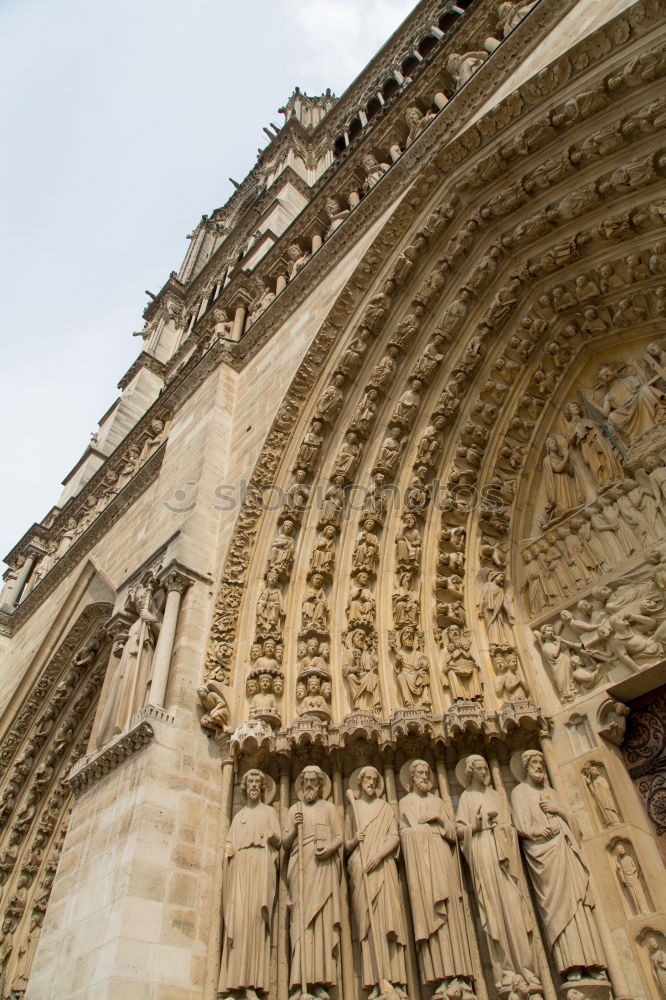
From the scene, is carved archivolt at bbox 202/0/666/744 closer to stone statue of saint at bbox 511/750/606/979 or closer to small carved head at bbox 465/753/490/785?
small carved head at bbox 465/753/490/785

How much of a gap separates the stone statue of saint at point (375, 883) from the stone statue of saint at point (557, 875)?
2.47 feet

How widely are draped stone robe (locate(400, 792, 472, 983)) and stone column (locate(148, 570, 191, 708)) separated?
188 cm

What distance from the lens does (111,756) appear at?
183 inches

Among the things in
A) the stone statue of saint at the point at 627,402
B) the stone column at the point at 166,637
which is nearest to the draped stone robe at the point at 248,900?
the stone column at the point at 166,637

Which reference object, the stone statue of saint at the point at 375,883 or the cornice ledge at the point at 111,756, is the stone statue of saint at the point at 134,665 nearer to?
the cornice ledge at the point at 111,756

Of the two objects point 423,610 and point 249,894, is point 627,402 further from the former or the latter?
point 249,894

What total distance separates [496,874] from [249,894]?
138 centimetres

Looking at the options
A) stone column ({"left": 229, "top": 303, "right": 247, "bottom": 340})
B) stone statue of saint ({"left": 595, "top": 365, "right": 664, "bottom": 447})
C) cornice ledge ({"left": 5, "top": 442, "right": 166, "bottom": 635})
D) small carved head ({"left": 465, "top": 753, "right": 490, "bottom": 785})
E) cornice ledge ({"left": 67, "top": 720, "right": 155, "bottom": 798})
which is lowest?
small carved head ({"left": 465, "top": 753, "right": 490, "bottom": 785})

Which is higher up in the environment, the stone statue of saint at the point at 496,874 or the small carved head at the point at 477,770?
the small carved head at the point at 477,770

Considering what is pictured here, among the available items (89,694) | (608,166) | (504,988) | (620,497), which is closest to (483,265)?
(608,166)

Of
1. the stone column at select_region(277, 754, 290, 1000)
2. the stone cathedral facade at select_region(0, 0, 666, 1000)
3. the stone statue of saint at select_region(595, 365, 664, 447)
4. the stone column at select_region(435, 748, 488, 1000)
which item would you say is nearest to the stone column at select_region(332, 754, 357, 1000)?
the stone cathedral facade at select_region(0, 0, 666, 1000)

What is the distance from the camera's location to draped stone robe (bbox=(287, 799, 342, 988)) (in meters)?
3.60

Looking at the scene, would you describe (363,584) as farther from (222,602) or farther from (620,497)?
(620,497)

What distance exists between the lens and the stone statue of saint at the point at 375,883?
355cm
